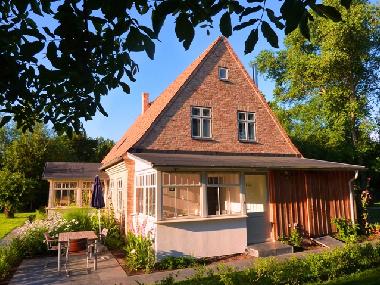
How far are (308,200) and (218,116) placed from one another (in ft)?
17.2

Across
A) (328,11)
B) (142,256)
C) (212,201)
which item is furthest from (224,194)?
(328,11)

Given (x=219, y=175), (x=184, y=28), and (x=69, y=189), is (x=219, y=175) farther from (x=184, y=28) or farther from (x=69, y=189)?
(x=69, y=189)

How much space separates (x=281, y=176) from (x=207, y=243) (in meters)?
4.24

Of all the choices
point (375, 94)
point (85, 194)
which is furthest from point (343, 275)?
point (375, 94)

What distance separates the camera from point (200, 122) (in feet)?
51.0

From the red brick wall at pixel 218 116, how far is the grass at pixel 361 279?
314 inches

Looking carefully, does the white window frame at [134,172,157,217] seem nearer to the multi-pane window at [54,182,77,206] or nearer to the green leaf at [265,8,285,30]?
the green leaf at [265,8,285,30]

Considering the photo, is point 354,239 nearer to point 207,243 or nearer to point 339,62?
point 207,243

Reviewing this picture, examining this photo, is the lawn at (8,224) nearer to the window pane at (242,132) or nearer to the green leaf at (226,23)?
the window pane at (242,132)

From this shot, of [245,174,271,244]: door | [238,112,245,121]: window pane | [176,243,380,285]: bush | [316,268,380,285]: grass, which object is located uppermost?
[238,112,245,121]: window pane

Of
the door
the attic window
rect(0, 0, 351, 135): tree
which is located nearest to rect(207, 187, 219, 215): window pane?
the door

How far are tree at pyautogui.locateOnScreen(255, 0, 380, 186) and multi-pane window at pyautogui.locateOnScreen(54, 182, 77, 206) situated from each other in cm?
1695

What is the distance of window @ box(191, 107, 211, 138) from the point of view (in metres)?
15.4

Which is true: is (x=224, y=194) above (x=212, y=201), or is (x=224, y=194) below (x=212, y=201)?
above
